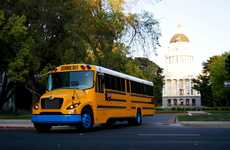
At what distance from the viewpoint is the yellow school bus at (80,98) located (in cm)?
1875

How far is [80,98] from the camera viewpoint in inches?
754

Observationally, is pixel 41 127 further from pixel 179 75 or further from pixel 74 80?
pixel 179 75

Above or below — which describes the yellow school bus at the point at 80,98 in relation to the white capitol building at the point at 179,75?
below

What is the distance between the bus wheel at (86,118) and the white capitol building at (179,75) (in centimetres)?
13797

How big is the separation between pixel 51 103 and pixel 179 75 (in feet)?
468

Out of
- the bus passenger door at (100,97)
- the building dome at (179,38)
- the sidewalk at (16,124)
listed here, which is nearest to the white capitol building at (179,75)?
the building dome at (179,38)

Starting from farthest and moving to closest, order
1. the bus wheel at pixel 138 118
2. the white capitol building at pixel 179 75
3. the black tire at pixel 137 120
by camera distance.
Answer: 1. the white capitol building at pixel 179 75
2. the bus wheel at pixel 138 118
3. the black tire at pixel 137 120

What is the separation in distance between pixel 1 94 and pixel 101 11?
18.6 meters

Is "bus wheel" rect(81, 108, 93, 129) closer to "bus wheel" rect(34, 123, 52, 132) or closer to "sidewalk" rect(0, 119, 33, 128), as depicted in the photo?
"bus wheel" rect(34, 123, 52, 132)

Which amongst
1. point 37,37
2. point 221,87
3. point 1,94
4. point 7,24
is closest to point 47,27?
point 37,37

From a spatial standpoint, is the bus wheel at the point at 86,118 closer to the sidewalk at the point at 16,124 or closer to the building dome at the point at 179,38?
the sidewalk at the point at 16,124

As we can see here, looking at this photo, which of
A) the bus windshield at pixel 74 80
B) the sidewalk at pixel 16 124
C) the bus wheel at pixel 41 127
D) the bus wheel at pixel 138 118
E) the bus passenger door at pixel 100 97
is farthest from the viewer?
the bus wheel at pixel 138 118

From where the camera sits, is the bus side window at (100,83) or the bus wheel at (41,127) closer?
the bus wheel at (41,127)

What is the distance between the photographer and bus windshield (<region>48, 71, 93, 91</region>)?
19.9m
